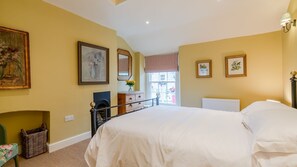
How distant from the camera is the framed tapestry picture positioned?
2.16 meters

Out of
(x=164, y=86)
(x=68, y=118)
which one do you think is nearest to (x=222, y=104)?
(x=164, y=86)

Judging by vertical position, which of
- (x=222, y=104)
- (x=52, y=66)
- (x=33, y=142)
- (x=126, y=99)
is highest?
(x=52, y=66)

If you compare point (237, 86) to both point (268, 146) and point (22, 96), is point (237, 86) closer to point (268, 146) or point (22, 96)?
point (268, 146)

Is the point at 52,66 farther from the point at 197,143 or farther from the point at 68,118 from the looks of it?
the point at 197,143

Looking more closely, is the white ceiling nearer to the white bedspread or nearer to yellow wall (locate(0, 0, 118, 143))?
yellow wall (locate(0, 0, 118, 143))

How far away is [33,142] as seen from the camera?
97.3 inches

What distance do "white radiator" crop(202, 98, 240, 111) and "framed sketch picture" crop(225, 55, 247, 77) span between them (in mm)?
637

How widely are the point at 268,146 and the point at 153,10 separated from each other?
294cm

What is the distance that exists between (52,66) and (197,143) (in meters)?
2.70

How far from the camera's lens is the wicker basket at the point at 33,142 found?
242 cm

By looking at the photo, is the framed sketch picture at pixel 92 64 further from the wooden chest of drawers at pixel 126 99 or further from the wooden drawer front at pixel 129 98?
the wooden drawer front at pixel 129 98

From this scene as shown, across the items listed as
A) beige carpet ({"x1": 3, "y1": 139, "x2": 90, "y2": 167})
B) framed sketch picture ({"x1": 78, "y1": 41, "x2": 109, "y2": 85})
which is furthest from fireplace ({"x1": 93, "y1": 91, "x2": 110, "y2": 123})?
beige carpet ({"x1": 3, "y1": 139, "x2": 90, "y2": 167})

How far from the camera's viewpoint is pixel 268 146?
103cm

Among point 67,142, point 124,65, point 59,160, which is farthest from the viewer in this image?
point 124,65
